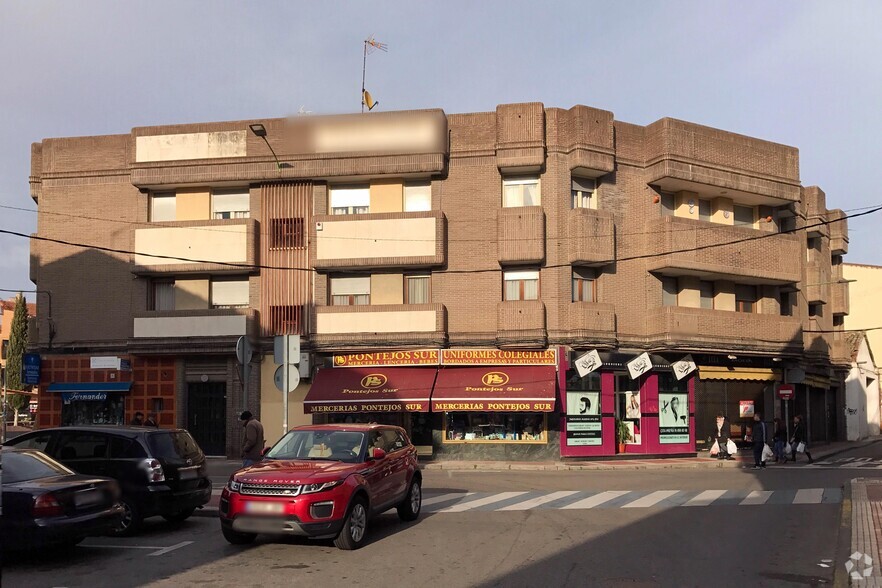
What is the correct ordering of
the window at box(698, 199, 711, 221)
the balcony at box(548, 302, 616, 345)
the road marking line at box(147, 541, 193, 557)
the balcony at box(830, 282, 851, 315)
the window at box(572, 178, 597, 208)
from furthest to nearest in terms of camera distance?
the balcony at box(830, 282, 851, 315)
the window at box(698, 199, 711, 221)
the window at box(572, 178, 597, 208)
the balcony at box(548, 302, 616, 345)
the road marking line at box(147, 541, 193, 557)

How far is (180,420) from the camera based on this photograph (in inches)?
1170

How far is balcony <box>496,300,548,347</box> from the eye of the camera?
2781 cm

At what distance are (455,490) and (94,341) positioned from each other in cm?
1766

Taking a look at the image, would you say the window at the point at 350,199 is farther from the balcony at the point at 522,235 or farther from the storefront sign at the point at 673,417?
the storefront sign at the point at 673,417

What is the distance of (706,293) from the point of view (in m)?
31.7

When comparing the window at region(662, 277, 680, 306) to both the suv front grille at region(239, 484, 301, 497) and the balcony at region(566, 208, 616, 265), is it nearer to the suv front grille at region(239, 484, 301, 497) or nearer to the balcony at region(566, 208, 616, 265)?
the balcony at region(566, 208, 616, 265)

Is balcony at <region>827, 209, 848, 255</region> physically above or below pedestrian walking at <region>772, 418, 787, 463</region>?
above

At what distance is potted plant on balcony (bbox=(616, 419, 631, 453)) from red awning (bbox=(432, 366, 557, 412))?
3.43m

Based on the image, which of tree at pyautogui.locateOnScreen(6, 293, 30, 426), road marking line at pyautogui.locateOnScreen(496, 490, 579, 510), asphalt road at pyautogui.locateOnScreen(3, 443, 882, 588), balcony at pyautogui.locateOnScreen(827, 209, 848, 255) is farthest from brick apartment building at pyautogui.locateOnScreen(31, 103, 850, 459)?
tree at pyautogui.locateOnScreen(6, 293, 30, 426)

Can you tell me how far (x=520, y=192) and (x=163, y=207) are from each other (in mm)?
13138

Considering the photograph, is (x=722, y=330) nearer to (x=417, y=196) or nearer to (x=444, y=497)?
(x=417, y=196)

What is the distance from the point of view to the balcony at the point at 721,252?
29.3 m

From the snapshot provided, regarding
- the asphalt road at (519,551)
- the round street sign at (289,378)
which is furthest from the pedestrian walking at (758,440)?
the round street sign at (289,378)

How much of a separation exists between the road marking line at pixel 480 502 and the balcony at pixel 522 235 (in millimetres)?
11713
